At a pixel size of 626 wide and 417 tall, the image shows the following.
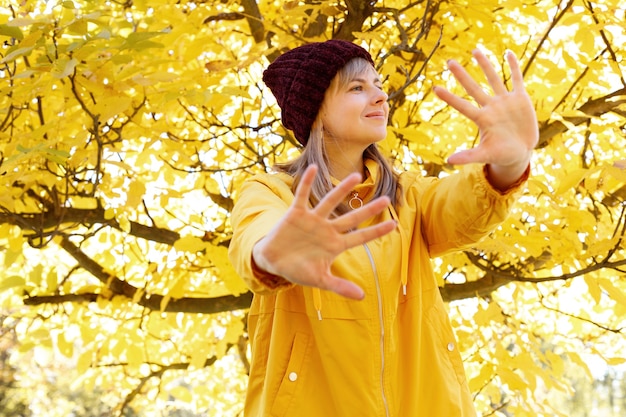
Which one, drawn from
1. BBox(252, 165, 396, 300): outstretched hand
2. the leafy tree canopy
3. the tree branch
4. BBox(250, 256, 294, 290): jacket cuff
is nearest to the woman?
BBox(250, 256, 294, 290): jacket cuff

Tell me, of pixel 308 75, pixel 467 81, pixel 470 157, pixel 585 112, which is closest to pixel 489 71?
pixel 467 81

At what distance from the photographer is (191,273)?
3.25 m

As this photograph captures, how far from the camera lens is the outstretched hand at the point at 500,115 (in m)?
1.34

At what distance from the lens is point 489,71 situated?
1354mm

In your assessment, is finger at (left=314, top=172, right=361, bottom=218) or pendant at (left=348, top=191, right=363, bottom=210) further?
pendant at (left=348, top=191, right=363, bottom=210)

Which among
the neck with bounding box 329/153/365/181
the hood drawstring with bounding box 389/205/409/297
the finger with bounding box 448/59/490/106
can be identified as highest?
the neck with bounding box 329/153/365/181

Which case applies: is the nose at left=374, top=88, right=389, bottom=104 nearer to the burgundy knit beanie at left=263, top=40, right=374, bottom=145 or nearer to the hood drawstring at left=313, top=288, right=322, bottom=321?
the burgundy knit beanie at left=263, top=40, right=374, bottom=145

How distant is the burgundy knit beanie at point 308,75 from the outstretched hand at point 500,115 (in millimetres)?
443

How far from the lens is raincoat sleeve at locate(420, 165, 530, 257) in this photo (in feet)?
4.78

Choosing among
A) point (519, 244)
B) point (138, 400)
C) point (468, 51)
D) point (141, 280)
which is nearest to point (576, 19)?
point (468, 51)

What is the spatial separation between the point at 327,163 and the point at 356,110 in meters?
0.13

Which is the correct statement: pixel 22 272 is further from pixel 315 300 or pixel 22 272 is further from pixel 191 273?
pixel 315 300

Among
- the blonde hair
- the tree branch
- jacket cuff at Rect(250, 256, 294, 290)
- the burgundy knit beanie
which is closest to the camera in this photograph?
jacket cuff at Rect(250, 256, 294, 290)

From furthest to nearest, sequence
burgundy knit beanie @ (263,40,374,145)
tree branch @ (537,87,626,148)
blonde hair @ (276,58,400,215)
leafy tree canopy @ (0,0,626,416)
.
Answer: tree branch @ (537,87,626,148) < leafy tree canopy @ (0,0,626,416) < burgundy knit beanie @ (263,40,374,145) < blonde hair @ (276,58,400,215)
